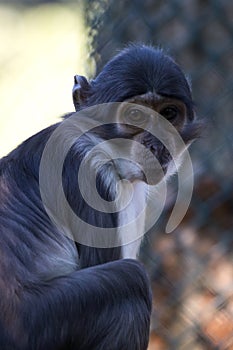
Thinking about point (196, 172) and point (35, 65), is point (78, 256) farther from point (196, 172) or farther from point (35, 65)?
point (35, 65)

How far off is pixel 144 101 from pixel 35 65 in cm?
347

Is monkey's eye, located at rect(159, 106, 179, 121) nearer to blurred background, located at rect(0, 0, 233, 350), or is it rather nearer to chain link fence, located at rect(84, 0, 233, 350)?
blurred background, located at rect(0, 0, 233, 350)

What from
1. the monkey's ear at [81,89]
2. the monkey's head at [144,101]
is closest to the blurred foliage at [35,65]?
the monkey's ear at [81,89]

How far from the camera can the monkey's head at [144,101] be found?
4.05 m

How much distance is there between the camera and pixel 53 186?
3924 millimetres

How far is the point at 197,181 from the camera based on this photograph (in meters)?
5.11

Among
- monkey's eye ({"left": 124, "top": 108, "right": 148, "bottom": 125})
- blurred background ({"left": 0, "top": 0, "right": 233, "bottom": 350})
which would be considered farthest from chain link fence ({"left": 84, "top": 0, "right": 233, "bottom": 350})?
monkey's eye ({"left": 124, "top": 108, "right": 148, "bottom": 125})

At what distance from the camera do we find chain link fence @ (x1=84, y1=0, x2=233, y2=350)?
16.4 ft

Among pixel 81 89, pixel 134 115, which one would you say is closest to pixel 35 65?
pixel 81 89

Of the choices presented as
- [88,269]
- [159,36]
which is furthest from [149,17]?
[88,269]

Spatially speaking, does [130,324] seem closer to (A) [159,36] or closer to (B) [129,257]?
(B) [129,257]

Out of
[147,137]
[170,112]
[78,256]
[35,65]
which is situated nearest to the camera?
[78,256]

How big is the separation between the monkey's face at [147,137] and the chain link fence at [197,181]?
27.0 inches

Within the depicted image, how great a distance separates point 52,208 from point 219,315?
1607 millimetres
